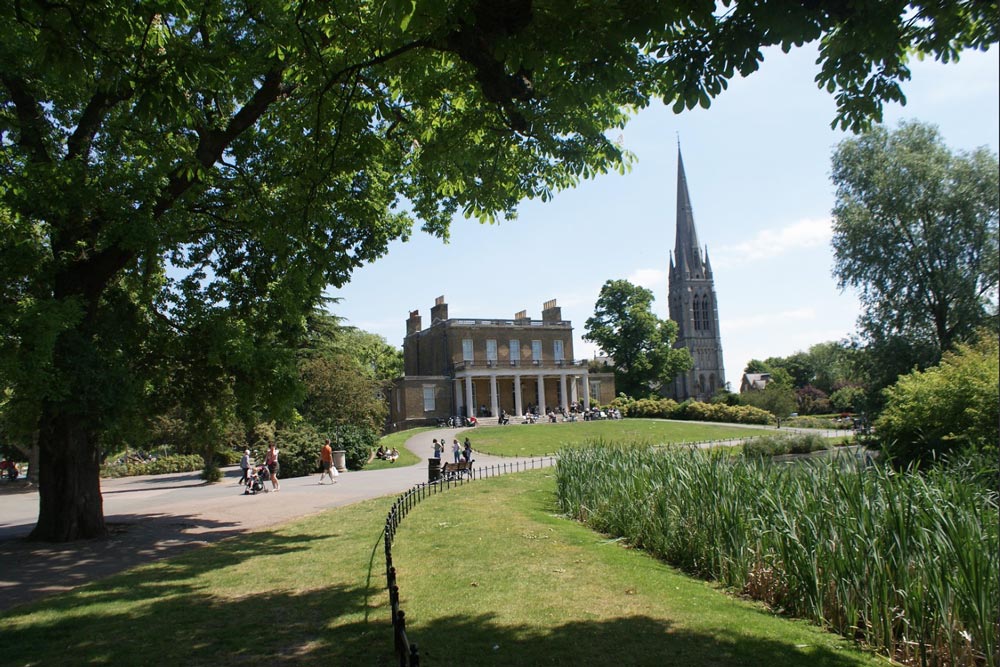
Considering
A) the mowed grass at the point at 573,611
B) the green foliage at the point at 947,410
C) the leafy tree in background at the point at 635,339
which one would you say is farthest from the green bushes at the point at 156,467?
the leafy tree in background at the point at 635,339

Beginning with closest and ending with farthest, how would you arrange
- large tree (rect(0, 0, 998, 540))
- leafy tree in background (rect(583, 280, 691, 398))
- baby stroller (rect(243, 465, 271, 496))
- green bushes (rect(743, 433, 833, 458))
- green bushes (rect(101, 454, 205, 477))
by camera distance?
large tree (rect(0, 0, 998, 540)) → baby stroller (rect(243, 465, 271, 496)) → green bushes (rect(743, 433, 833, 458)) → green bushes (rect(101, 454, 205, 477)) → leafy tree in background (rect(583, 280, 691, 398))

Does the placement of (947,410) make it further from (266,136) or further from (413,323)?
(413,323)

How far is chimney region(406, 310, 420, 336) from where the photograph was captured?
226 feet

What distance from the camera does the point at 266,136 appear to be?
12492 millimetres

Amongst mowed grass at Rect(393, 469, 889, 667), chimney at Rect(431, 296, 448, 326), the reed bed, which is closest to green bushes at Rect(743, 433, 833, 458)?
the reed bed

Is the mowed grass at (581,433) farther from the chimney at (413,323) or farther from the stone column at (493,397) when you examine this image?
the chimney at (413,323)

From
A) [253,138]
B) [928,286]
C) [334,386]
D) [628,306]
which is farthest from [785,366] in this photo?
[253,138]

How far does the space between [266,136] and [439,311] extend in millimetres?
51175

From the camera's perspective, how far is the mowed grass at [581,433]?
38125mm

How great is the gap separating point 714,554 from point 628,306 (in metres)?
66.4

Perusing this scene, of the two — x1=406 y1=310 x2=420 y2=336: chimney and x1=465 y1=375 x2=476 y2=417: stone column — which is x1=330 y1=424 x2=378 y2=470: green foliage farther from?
x1=406 y1=310 x2=420 y2=336: chimney

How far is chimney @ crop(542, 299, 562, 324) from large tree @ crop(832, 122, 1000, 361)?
3471 centimetres

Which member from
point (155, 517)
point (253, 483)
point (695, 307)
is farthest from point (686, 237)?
point (155, 517)

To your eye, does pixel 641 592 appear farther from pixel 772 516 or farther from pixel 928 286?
pixel 928 286
